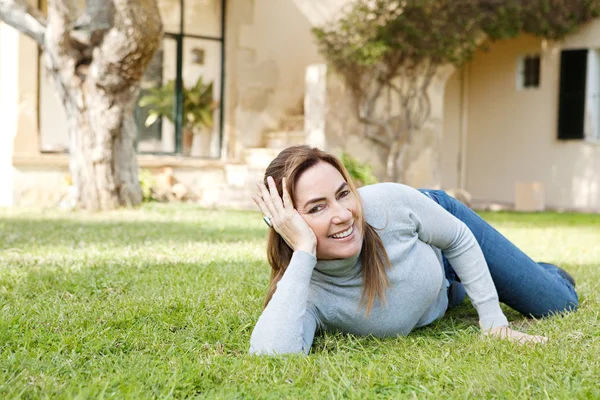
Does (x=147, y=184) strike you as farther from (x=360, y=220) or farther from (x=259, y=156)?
(x=360, y=220)

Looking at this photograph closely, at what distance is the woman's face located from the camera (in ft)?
8.31

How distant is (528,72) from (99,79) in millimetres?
8844

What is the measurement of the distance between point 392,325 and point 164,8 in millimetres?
10525

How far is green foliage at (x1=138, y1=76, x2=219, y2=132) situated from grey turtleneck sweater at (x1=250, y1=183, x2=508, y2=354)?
10000 mm

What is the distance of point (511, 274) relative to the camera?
10.3ft

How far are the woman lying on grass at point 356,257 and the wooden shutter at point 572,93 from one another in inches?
444

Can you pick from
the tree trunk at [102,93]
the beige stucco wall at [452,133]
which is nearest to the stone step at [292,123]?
the beige stucco wall at [452,133]

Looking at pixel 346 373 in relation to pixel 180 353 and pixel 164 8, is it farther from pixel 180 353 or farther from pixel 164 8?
pixel 164 8

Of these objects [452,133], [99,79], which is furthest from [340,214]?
[452,133]

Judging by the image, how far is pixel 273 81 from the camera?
43.0 ft

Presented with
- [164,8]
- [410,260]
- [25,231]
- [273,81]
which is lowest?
[25,231]

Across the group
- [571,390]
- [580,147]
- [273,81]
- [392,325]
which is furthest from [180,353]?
[580,147]

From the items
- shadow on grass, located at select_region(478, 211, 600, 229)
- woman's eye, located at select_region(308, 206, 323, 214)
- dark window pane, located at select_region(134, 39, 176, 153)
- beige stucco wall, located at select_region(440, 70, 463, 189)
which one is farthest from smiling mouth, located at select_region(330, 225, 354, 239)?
beige stucco wall, located at select_region(440, 70, 463, 189)

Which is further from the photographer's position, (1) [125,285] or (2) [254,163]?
(2) [254,163]
